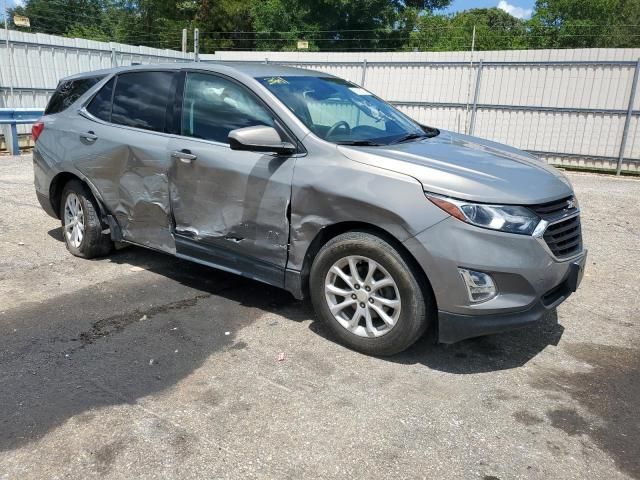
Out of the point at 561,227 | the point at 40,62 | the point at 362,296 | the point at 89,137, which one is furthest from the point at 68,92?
the point at 40,62

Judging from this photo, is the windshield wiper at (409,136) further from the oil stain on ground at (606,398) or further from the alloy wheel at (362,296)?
the oil stain on ground at (606,398)

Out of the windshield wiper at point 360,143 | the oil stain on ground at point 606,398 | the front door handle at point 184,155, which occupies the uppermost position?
the windshield wiper at point 360,143

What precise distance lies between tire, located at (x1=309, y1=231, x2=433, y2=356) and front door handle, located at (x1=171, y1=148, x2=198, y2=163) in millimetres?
1286

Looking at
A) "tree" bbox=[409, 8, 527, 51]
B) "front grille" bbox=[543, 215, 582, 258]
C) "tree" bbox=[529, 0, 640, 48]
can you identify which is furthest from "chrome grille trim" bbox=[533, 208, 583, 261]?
"tree" bbox=[529, 0, 640, 48]

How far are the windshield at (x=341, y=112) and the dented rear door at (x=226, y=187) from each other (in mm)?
257

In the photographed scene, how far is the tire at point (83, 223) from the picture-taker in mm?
5211

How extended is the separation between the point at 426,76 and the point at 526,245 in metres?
11.9

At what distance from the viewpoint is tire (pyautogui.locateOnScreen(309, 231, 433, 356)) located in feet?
11.2

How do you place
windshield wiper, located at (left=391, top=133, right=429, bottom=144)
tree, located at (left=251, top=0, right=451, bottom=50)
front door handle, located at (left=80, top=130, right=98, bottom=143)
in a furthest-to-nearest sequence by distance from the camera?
tree, located at (left=251, top=0, right=451, bottom=50), front door handle, located at (left=80, top=130, right=98, bottom=143), windshield wiper, located at (left=391, top=133, right=429, bottom=144)

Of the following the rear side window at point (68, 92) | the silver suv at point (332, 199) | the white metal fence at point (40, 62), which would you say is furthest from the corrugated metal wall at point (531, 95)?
the rear side window at point (68, 92)

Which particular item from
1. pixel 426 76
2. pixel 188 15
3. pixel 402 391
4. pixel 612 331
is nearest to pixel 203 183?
pixel 402 391

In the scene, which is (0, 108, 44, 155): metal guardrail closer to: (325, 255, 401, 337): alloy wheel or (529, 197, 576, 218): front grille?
(325, 255, 401, 337): alloy wheel

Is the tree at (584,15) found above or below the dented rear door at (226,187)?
above

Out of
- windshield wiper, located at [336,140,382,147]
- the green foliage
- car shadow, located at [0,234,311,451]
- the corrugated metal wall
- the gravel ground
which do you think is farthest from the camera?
the green foliage
